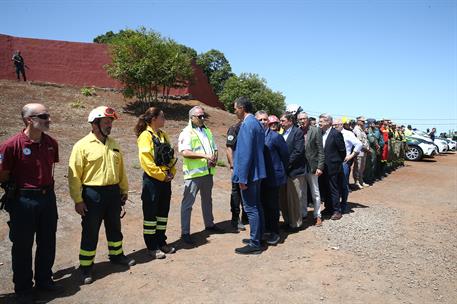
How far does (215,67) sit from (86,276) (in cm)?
3602

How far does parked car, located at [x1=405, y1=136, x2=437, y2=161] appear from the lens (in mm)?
17000

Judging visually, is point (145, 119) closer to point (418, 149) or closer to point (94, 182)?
point (94, 182)

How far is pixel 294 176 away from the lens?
606cm

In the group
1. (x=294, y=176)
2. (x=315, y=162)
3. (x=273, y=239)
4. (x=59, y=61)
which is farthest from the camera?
(x=59, y=61)

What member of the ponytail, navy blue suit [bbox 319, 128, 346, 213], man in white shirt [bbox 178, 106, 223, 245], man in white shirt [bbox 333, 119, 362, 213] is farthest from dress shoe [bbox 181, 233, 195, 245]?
man in white shirt [bbox 333, 119, 362, 213]

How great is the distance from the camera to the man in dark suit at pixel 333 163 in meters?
6.56

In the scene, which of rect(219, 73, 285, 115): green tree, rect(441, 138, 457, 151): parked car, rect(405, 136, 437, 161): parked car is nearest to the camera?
rect(405, 136, 437, 161): parked car

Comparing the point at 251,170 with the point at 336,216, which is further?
the point at 336,216

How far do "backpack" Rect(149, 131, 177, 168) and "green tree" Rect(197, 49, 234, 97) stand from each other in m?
33.0

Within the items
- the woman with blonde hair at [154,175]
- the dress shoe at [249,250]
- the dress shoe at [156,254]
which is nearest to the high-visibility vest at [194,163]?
the woman with blonde hair at [154,175]

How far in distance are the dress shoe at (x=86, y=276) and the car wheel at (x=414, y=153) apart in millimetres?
16164

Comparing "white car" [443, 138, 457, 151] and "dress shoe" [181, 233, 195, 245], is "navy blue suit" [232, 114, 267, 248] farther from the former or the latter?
"white car" [443, 138, 457, 151]

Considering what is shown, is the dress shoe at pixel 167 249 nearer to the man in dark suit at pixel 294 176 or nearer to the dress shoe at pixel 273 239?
the dress shoe at pixel 273 239

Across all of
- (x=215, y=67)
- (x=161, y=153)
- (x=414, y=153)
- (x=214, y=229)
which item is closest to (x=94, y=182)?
(x=161, y=153)
